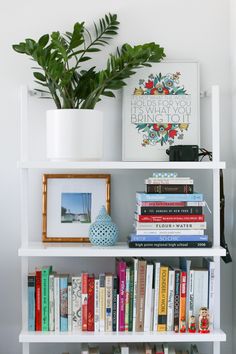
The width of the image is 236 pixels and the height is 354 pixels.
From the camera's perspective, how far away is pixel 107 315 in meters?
2.38

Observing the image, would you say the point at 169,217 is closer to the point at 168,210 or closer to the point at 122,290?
the point at 168,210

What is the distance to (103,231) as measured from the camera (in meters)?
2.39

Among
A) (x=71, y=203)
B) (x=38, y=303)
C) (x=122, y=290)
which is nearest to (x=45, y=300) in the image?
(x=38, y=303)

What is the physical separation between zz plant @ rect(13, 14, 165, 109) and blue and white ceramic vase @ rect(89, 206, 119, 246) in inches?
16.8

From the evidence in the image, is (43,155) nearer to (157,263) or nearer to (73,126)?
(73,126)

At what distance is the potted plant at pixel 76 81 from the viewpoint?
92.2 inches

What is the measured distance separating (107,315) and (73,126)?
702mm

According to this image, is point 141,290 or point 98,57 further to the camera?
point 98,57

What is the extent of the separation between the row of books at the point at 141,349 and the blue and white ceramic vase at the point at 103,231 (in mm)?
401

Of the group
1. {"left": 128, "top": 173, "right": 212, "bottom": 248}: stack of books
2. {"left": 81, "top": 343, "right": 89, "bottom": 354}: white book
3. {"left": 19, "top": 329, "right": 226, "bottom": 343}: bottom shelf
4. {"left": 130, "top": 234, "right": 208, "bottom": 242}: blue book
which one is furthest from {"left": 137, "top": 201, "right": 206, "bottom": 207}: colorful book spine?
{"left": 81, "top": 343, "right": 89, "bottom": 354}: white book

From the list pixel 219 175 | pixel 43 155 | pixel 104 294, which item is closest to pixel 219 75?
pixel 219 175

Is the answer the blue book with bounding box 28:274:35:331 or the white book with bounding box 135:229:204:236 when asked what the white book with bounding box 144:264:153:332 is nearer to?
the white book with bounding box 135:229:204:236

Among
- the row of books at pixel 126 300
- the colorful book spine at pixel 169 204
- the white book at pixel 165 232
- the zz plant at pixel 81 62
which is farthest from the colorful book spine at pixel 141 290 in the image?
the zz plant at pixel 81 62

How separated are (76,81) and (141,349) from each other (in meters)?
1.06
